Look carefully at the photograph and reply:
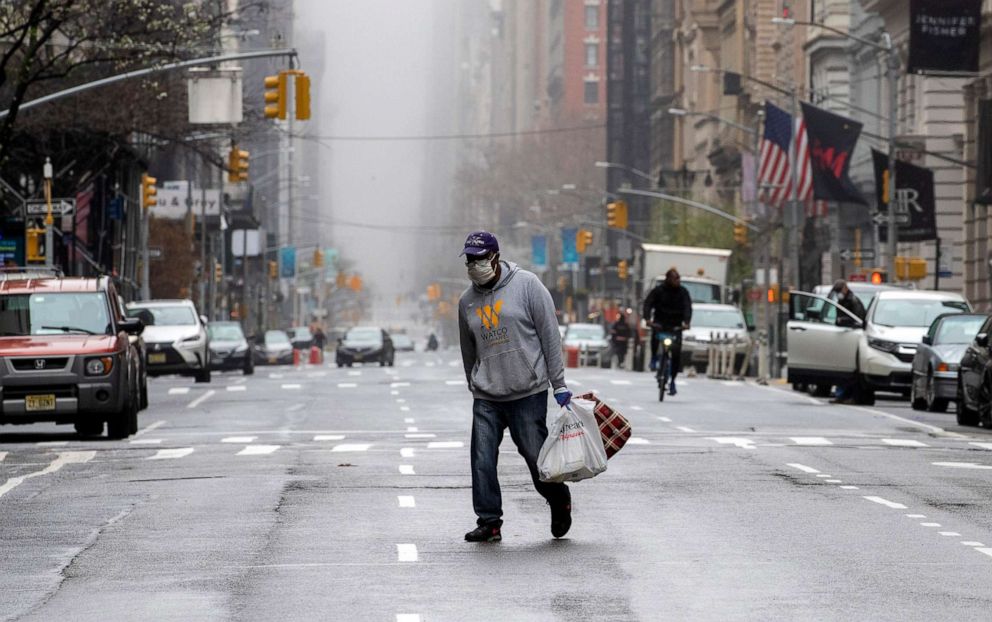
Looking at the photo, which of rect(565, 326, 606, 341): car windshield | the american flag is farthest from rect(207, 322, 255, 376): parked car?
rect(565, 326, 606, 341): car windshield

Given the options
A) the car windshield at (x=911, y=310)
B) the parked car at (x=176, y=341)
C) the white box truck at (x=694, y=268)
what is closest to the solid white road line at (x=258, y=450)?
the car windshield at (x=911, y=310)

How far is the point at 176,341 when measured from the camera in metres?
45.5

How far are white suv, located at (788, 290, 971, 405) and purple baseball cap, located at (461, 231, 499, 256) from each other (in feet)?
66.2

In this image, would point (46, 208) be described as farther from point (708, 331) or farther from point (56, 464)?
point (56, 464)

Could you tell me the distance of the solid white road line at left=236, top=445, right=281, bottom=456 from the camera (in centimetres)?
2192

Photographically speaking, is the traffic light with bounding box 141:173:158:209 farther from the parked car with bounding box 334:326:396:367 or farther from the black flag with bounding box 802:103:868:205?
the black flag with bounding box 802:103:868:205

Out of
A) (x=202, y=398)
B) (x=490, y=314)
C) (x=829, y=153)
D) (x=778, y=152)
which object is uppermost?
(x=778, y=152)

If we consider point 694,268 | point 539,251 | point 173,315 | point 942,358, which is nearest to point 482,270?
point 942,358

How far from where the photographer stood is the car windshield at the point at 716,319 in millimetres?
55744

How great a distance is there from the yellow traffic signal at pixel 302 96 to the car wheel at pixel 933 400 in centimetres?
1113

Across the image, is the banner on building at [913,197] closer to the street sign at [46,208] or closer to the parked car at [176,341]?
the parked car at [176,341]

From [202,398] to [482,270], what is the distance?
1005 inches

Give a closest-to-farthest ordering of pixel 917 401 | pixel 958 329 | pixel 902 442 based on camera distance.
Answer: pixel 902 442 < pixel 958 329 < pixel 917 401

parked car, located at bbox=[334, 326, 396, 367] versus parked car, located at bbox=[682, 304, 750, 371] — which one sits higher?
parked car, located at bbox=[682, 304, 750, 371]
